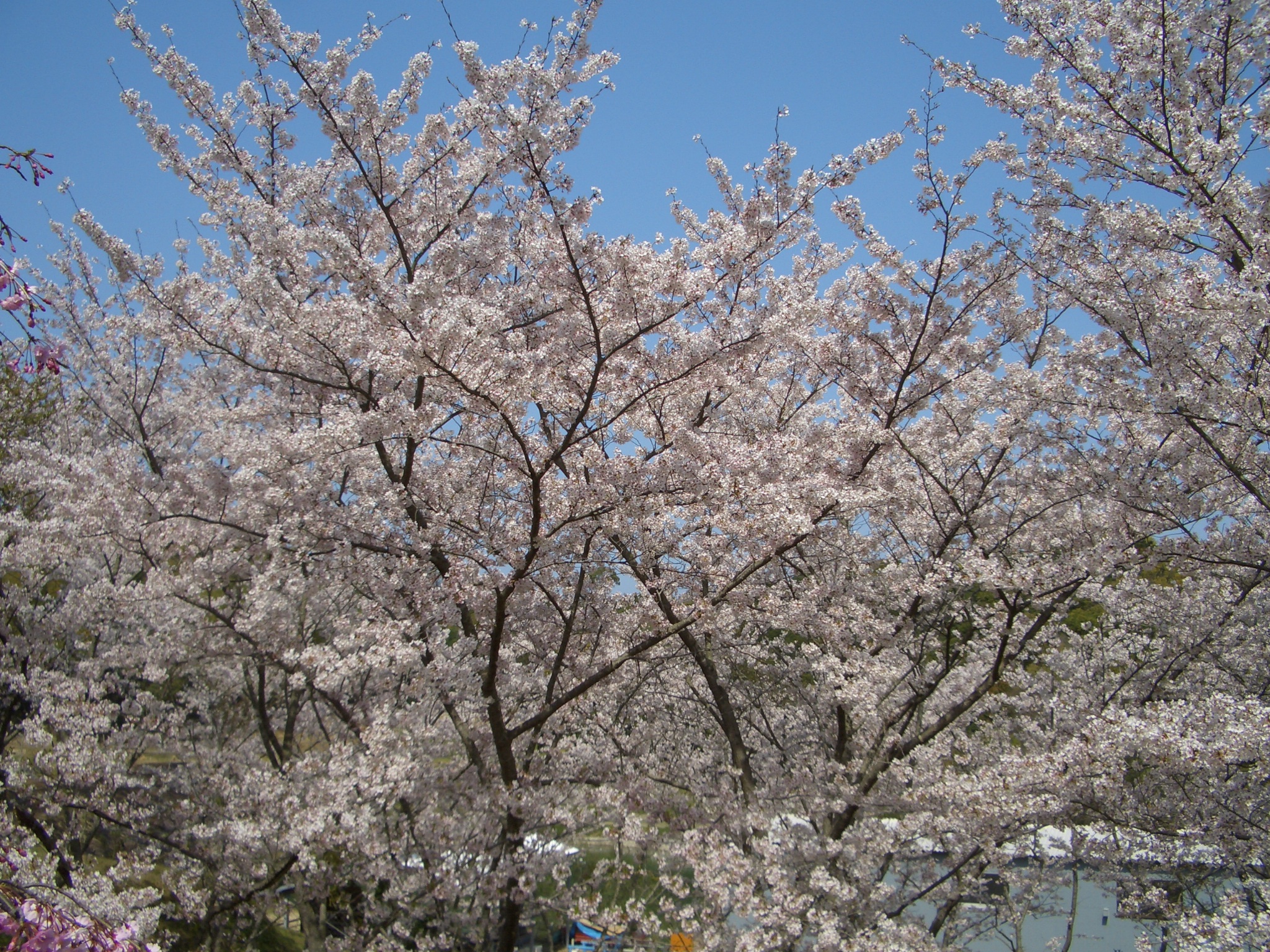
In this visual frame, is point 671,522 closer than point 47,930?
No

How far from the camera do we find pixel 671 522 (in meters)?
5.50

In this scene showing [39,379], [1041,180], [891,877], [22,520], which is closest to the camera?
[1041,180]

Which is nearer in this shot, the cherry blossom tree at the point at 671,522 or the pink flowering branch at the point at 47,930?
the pink flowering branch at the point at 47,930

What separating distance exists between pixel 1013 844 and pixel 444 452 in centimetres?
569

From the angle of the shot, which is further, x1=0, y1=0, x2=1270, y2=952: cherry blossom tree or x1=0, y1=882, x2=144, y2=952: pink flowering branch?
x1=0, y1=0, x2=1270, y2=952: cherry blossom tree

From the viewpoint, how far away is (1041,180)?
Result: 5.62 meters

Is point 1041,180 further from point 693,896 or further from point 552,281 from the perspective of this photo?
point 693,896

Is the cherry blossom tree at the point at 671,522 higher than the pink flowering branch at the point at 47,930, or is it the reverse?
the cherry blossom tree at the point at 671,522

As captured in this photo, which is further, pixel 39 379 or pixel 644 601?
pixel 39 379

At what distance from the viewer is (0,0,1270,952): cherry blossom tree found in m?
4.70

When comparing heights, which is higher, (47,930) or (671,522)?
(671,522)

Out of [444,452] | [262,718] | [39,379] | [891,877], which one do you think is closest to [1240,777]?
[891,877]

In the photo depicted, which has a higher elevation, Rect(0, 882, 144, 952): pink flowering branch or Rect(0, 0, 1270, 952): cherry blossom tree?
Rect(0, 0, 1270, 952): cherry blossom tree

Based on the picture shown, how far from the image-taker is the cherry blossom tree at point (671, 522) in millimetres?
4703
